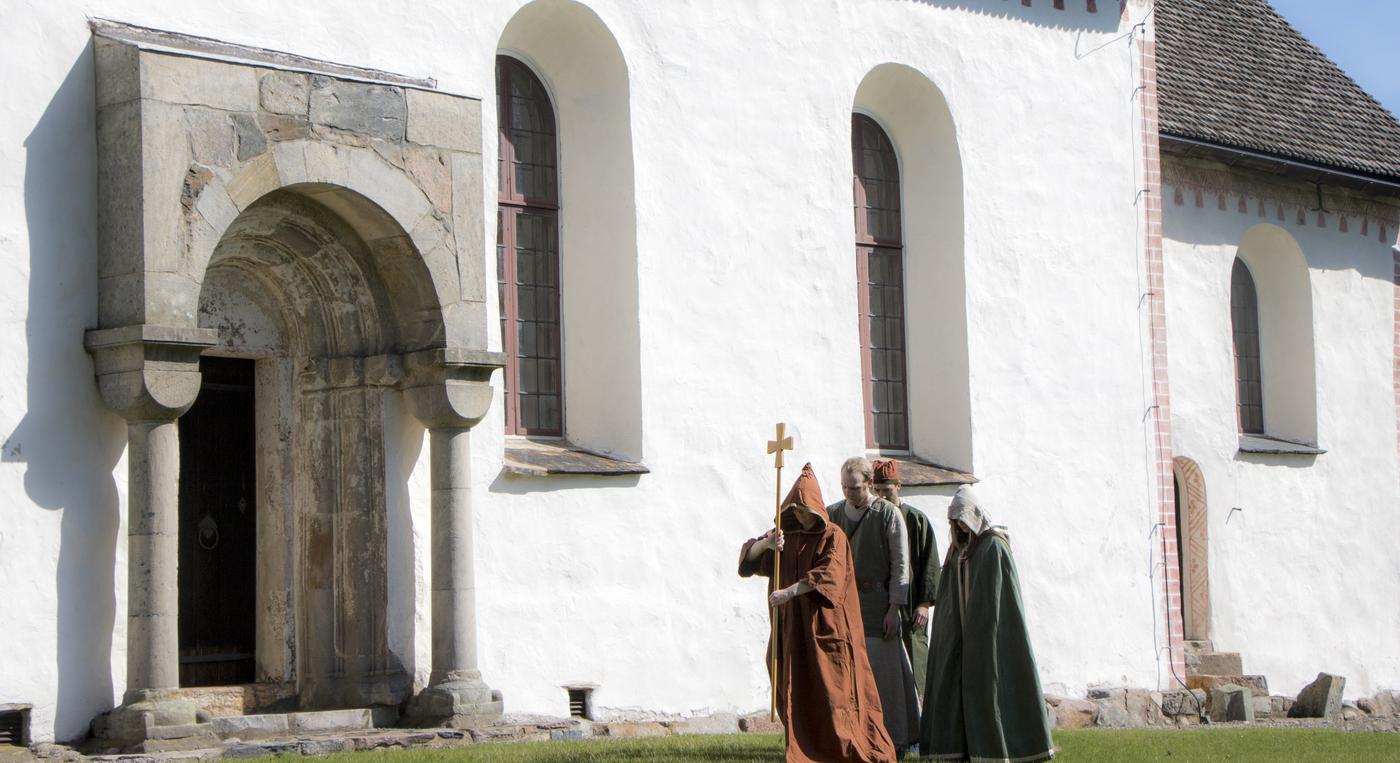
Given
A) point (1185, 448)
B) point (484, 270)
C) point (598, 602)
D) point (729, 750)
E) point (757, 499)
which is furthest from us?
point (1185, 448)

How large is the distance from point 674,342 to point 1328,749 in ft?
16.7

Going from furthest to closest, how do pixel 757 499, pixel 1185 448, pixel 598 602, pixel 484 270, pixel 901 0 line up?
pixel 1185 448 → pixel 901 0 → pixel 757 499 → pixel 598 602 → pixel 484 270

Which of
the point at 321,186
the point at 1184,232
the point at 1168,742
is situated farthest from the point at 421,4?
the point at 1184,232

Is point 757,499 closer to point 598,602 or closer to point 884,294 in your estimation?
point 598,602

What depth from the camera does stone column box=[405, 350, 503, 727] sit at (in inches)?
482

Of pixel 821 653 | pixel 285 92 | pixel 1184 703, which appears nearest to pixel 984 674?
pixel 821 653

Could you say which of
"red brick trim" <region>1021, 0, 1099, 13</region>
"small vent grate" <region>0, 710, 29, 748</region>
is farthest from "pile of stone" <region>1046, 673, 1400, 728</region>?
"small vent grate" <region>0, 710, 29, 748</region>

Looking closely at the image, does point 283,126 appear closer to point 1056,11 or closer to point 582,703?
point 582,703

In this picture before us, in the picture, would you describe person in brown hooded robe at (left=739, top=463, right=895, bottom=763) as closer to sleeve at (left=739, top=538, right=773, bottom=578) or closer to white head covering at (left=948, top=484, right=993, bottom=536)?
sleeve at (left=739, top=538, right=773, bottom=578)

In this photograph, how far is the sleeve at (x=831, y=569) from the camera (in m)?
10.7

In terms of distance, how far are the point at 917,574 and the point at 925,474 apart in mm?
4151

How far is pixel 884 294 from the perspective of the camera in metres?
16.7

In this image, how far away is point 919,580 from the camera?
11914mm

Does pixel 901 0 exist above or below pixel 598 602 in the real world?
above
